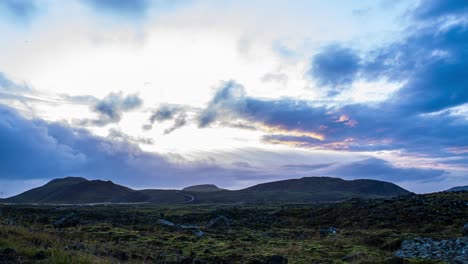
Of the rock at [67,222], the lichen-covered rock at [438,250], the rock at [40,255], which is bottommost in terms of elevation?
the lichen-covered rock at [438,250]

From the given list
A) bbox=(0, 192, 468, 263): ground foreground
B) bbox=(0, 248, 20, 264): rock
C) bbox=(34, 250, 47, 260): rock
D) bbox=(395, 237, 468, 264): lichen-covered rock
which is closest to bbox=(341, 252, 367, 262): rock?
bbox=(0, 192, 468, 263): ground foreground

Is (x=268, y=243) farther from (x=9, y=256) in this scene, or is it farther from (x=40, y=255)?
(x=9, y=256)

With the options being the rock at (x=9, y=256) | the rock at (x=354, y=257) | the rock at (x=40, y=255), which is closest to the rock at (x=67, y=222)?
the rock at (x=9, y=256)

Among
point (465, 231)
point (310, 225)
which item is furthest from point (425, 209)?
point (465, 231)

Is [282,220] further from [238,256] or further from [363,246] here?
[238,256]

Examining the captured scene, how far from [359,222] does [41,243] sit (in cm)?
3069

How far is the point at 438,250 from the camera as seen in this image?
719 inches

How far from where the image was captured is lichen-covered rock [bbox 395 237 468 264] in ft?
55.1

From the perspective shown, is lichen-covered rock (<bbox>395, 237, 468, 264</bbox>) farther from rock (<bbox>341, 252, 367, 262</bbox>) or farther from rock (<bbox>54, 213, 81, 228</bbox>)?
rock (<bbox>54, 213, 81, 228</bbox>)

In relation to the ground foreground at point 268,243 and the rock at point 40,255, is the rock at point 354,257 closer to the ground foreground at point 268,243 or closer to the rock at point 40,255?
the ground foreground at point 268,243

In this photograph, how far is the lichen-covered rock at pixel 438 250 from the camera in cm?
1680

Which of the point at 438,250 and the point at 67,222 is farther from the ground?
the point at 67,222

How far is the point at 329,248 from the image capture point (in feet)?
71.8

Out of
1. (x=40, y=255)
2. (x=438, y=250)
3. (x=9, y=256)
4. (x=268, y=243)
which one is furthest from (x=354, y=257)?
(x=9, y=256)
